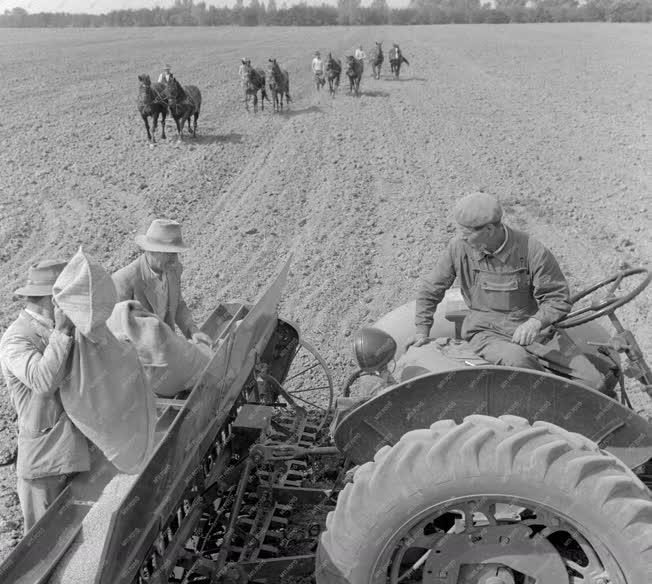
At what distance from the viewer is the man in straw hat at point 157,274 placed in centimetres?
463

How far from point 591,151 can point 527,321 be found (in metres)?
10.2

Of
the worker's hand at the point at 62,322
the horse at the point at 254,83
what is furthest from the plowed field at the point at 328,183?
the worker's hand at the point at 62,322

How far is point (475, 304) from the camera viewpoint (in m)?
4.05

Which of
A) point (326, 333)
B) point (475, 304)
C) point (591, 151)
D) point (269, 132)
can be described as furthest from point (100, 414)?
point (269, 132)

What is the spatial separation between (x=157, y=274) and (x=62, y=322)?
1723 mm

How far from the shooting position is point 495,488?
264 cm

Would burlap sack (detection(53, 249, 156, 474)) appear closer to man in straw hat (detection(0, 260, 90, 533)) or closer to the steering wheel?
man in straw hat (detection(0, 260, 90, 533))

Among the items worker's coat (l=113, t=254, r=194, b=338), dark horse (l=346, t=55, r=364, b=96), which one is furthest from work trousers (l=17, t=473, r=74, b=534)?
dark horse (l=346, t=55, r=364, b=96)

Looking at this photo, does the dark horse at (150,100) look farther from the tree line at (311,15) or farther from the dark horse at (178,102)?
the tree line at (311,15)

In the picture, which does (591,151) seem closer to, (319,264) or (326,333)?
(319,264)

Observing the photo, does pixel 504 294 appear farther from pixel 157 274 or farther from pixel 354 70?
pixel 354 70

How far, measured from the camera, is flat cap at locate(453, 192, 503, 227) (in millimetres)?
3656

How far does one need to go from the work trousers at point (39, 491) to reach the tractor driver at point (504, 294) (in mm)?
2037

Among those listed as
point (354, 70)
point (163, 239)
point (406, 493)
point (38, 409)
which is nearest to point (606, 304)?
point (406, 493)
